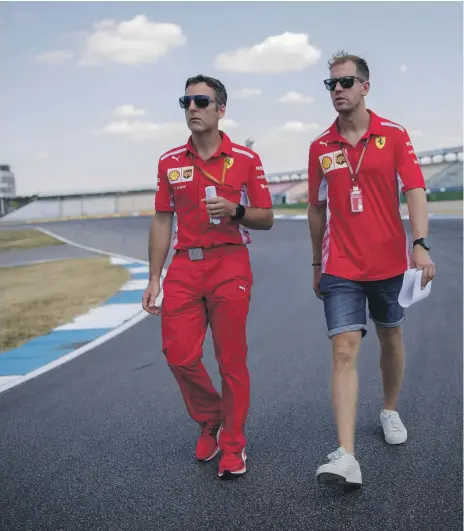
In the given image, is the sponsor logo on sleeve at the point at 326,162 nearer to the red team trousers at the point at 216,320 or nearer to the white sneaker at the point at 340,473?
the red team trousers at the point at 216,320

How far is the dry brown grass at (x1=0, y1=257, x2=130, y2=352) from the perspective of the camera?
10.1m

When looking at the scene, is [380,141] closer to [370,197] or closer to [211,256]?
[370,197]

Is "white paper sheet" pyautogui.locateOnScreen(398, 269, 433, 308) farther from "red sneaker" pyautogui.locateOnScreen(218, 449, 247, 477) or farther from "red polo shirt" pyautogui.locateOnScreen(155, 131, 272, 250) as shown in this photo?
"red sneaker" pyautogui.locateOnScreen(218, 449, 247, 477)

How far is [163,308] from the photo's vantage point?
438 centimetres

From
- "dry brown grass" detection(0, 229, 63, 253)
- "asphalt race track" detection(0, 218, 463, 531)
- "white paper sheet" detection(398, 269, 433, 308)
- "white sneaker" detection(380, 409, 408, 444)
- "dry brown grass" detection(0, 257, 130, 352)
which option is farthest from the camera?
"dry brown grass" detection(0, 229, 63, 253)

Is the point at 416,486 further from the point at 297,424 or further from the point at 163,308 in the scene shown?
the point at 163,308

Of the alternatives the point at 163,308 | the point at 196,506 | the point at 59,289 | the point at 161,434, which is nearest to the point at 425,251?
the point at 163,308

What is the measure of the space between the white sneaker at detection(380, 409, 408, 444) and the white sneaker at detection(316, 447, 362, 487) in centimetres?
83

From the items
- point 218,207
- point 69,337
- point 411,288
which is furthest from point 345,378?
point 69,337

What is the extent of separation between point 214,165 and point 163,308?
81 centimetres

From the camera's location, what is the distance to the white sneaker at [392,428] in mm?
4598

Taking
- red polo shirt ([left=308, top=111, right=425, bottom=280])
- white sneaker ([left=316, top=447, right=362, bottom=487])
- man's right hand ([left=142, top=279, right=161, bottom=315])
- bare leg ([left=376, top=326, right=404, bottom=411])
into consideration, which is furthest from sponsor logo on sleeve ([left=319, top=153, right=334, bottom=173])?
white sneaker ([left=316, top=447, right=362, bottom=487])

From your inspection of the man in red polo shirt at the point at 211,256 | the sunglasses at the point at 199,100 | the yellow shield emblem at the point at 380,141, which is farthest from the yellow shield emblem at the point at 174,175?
the yellow shield emblem at the point at 380,141

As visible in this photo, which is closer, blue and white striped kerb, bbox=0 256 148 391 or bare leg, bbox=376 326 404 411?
bare leg, bbox=376 326 404 411
